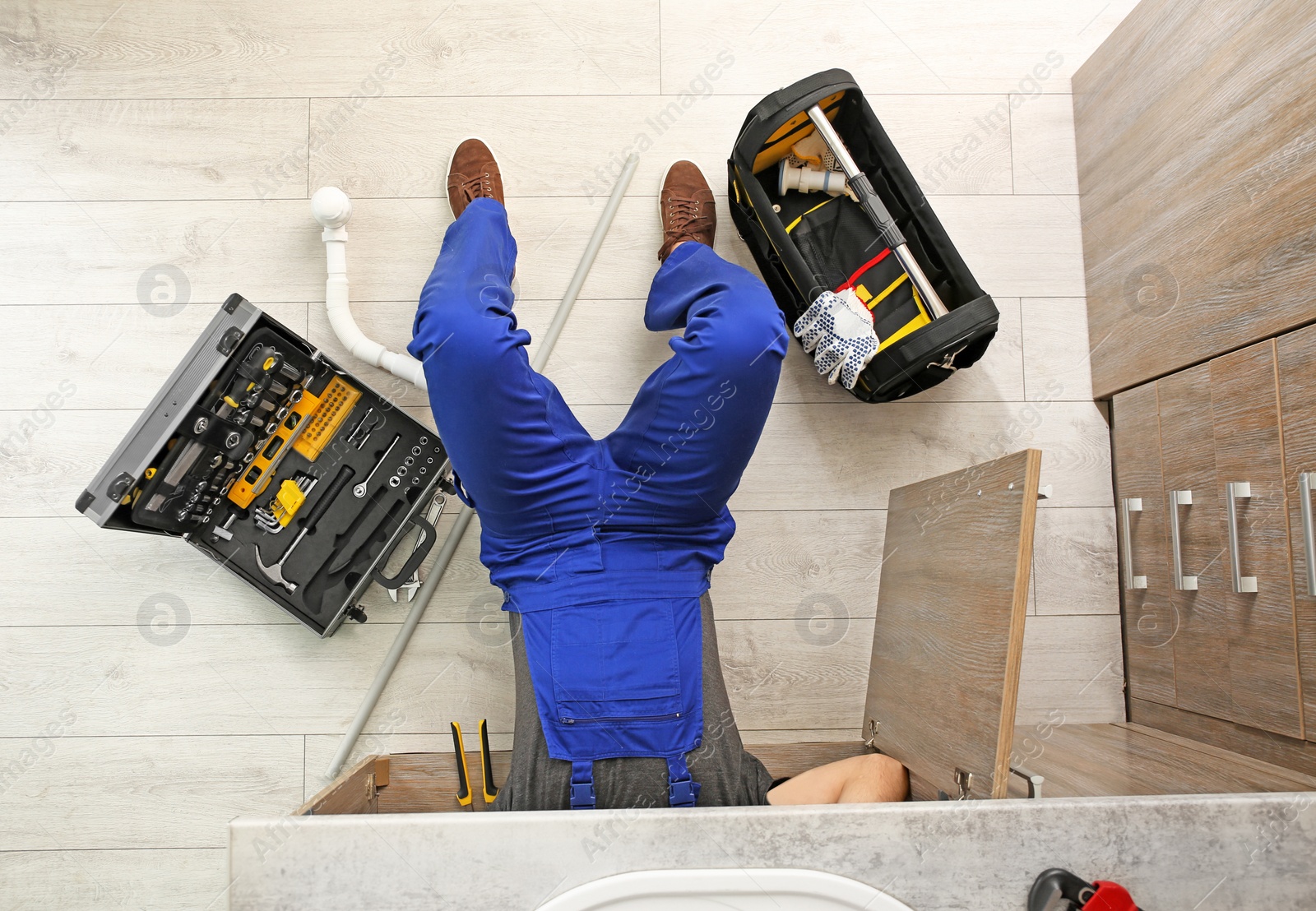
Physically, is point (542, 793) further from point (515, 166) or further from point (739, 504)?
point (515, 166)

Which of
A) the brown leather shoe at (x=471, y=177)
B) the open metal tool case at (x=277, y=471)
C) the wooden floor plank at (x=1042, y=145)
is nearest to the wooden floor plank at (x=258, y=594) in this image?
the open metal tool case at (x=277, y=471)

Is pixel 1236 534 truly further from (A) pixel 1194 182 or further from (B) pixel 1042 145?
(B) pixel 1042 145

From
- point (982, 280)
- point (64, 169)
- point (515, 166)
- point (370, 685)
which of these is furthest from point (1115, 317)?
point (64, 169)

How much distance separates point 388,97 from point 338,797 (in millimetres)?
1238

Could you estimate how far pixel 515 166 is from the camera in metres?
1.43

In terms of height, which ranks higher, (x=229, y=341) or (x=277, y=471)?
(x=229, y=341)

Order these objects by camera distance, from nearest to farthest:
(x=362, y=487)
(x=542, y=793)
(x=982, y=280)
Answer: (x=542, y=793) → (x=362, y=487) → (x=982, y=280)

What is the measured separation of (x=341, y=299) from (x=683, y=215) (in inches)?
25.4

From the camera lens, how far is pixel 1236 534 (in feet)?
3.51

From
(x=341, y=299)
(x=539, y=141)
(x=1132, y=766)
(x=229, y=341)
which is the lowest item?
(x=1132, y=766)

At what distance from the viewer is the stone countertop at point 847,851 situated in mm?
790

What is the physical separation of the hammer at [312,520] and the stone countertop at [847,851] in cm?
51

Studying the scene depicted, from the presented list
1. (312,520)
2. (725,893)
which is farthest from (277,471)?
(725,893)

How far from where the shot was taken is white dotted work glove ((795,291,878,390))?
1.27 metres
